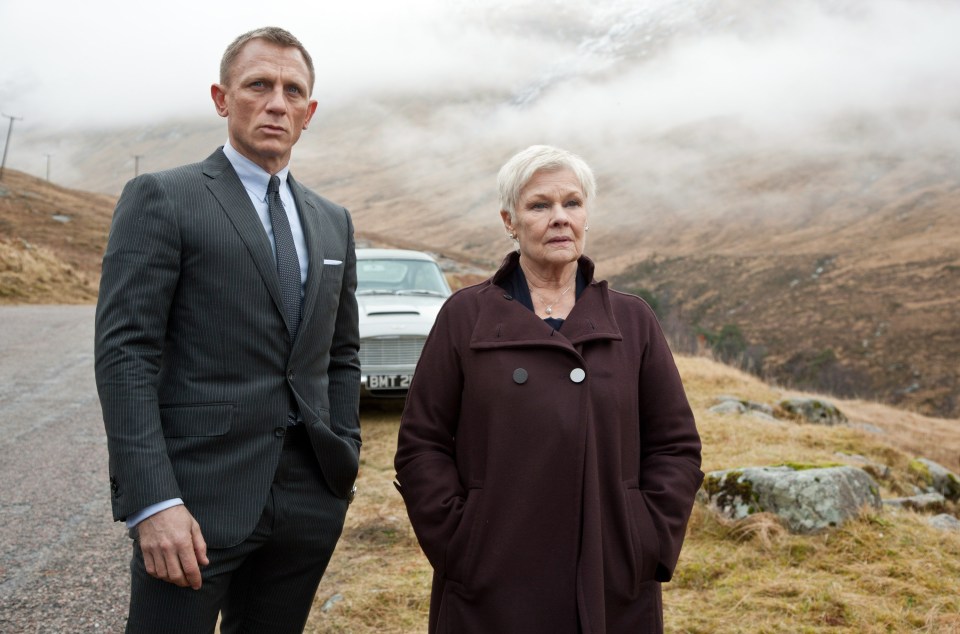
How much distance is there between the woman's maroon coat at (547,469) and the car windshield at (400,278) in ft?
21.7

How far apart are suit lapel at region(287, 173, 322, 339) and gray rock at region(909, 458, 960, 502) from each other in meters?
6.56

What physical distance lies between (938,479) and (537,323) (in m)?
6.40

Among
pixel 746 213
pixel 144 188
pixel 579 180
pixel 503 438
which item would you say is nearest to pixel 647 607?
pixel 503 438

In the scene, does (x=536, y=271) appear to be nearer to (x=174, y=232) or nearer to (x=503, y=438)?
(x=503, y=438)

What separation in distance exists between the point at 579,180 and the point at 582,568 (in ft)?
3.58

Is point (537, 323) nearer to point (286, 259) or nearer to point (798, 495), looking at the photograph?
point (286, 259)

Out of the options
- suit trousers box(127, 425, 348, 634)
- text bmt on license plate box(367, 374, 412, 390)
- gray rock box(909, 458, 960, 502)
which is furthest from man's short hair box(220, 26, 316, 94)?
gray rock box(909, 458, 960, 502)

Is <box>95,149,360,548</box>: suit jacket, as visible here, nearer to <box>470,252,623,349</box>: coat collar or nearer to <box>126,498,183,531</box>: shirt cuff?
<box>126,498,183,531</box>: shirt cuff

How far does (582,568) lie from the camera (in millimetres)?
1953

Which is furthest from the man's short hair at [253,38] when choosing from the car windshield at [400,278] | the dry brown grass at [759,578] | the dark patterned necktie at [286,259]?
the car windshield at [400,278]

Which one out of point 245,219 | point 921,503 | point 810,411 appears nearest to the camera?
point 245,219

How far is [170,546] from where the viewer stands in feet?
5.67

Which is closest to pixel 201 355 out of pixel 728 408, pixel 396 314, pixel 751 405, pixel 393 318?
pixel 393 318

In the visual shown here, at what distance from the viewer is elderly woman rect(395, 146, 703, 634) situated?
1.99 metres
